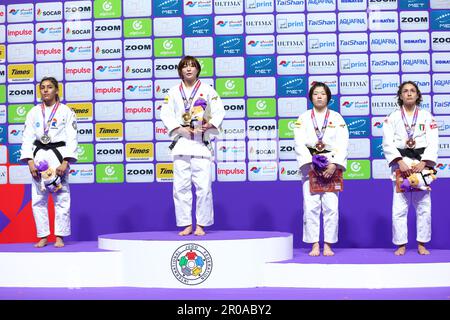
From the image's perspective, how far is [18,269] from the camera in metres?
5.62

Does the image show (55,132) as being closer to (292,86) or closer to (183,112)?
(183,112)

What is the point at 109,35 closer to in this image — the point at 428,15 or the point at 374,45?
the point at 374,45

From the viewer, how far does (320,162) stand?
559cm

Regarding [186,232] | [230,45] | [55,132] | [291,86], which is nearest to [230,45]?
[230,45]

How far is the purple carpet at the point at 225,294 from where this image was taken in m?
4.94

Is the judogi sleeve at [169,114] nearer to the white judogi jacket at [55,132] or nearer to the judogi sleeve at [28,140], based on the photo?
the white judogi jacket at [55,132]

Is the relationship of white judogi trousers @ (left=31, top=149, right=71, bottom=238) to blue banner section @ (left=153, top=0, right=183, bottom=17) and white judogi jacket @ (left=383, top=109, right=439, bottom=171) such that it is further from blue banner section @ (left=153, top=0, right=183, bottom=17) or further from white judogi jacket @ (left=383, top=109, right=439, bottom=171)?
white judogi jacket @ (left=383, top=109, right=439, bottom=171)

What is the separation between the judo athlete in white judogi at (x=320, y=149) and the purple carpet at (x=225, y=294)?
75 cm

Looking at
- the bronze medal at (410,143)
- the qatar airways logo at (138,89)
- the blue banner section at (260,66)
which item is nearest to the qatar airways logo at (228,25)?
the blue banner section at (260,66)

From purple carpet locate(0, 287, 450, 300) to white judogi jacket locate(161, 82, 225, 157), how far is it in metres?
1.29

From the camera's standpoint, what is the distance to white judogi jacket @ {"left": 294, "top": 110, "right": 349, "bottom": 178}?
Answer: 18.7ft

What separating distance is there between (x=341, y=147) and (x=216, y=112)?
3.91ft

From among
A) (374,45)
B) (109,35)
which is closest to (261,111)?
(374,45)

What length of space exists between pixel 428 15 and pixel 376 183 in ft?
6.30
